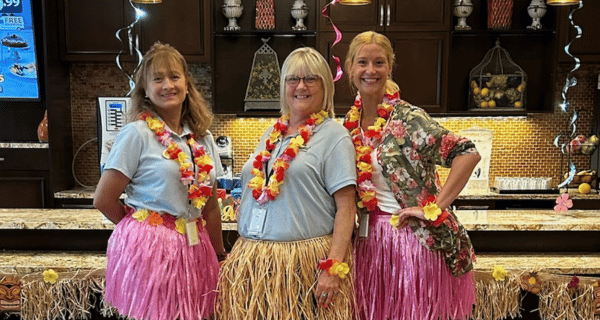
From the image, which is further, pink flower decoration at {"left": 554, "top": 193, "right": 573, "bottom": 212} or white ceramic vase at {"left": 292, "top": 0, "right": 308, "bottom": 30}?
white ceramic vase at {"left": 292, "top": 0, "right": 308, "bottom": 30}

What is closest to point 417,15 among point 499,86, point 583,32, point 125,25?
point 499,86

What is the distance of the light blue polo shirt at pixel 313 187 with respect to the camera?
1.80 meters

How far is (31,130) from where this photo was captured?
15.8 ft

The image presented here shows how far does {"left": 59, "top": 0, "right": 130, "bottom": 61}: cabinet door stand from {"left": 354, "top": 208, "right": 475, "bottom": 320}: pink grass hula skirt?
315 centimetres

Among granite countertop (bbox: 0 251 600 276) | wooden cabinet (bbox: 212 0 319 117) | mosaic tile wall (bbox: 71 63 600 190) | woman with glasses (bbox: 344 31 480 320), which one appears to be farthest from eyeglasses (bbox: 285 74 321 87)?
mosaic tile wall (bbox: 71 63 600 190)

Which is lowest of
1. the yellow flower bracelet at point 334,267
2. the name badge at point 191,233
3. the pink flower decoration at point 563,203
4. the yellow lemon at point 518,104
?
the pink flower decoration at point 563,203

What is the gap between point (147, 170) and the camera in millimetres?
1918

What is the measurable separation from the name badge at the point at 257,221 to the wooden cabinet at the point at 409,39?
2569 mm

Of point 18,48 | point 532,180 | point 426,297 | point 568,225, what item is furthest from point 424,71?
point 18,48

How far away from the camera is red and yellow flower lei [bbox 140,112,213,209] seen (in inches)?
76.4

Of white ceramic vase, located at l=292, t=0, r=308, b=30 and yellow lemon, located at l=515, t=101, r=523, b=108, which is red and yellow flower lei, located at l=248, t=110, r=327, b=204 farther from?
yellow lemon, located at l=515, t=101, r=523, b=108

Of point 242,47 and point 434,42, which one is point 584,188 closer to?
point 434,42

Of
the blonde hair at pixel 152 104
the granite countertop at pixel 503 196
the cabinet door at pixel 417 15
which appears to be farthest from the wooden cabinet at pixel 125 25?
the blonde hair at pixel 152 104

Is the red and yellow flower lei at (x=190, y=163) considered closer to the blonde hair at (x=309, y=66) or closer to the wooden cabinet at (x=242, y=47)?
the blonde hair at (x=309, y=66)
